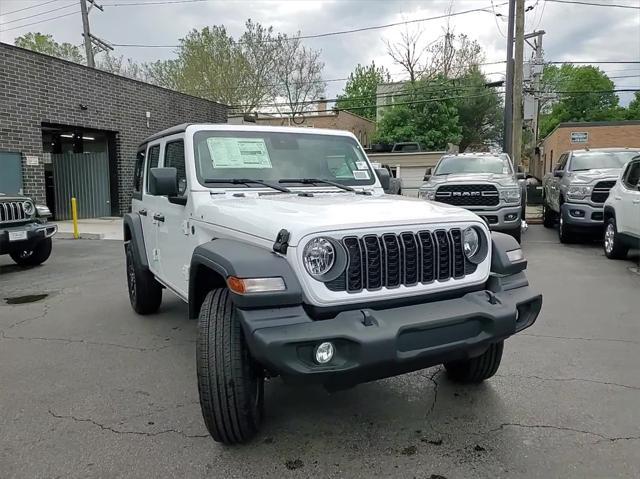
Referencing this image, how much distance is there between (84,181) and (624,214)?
48.3 feet

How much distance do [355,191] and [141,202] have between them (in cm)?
242

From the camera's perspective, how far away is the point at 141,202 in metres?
5.43

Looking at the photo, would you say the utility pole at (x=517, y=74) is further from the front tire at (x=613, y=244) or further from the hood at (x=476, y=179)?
the front tire at (x=613, y=244)

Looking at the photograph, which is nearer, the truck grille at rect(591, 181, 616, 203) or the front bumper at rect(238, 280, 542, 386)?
the front bumper at rect(238, 280, 542, 386)

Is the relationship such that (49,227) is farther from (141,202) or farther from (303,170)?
(303,170)

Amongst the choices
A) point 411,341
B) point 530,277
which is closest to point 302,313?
point 411,341

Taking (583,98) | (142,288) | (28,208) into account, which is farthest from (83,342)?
(583,98)

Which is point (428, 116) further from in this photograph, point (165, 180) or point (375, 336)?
→ point (375, 336)

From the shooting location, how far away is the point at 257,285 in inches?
100

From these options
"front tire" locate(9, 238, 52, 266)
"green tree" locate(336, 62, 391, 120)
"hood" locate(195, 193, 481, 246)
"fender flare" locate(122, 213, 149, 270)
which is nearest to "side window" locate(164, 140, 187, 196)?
"hood" locate(195, 193, 481, 246)

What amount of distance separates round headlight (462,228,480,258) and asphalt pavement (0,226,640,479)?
105cm

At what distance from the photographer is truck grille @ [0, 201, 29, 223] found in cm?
824

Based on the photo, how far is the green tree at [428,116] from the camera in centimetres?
2933

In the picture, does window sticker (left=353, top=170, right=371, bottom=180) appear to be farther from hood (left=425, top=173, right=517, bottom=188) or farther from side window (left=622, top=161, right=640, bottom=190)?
hood (left=425, top=173, right=517, bottom=188)
